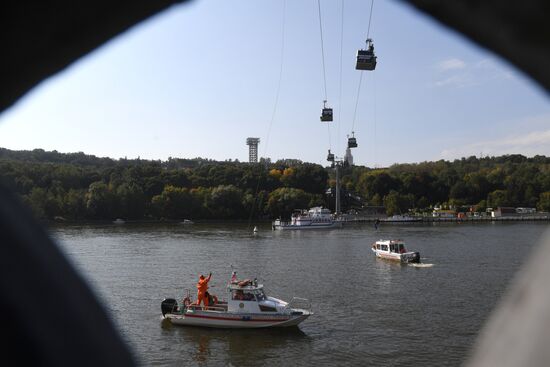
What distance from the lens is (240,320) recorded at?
16219mm

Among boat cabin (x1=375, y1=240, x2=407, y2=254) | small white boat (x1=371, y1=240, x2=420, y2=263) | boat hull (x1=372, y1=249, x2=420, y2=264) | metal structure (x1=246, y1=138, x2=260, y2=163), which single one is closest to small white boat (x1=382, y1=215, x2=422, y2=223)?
small white boat (x1=371, y1=240, x2=420, y2=263)

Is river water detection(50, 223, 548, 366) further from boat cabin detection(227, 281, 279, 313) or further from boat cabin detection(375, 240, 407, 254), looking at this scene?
boat cabin detection(375, 240, 407, 254)

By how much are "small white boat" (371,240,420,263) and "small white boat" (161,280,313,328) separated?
53.0 ft

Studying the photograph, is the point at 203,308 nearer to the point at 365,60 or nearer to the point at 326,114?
the point at 365,60

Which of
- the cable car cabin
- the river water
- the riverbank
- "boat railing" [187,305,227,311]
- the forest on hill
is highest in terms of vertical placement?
the cable car cabin

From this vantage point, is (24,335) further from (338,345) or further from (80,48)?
(338,345)

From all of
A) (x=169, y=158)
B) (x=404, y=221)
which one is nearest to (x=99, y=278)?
(x=404, y=221)

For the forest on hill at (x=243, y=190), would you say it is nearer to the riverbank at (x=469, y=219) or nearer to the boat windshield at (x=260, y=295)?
the riverbank at (x=469, y=219)

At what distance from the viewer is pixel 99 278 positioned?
995 inches

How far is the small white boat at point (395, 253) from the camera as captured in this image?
102 feet

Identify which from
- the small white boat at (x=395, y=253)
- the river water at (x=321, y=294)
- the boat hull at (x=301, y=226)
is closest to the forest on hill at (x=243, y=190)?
the boat hull at (x=301, y=226)

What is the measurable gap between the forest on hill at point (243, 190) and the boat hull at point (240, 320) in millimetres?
52765

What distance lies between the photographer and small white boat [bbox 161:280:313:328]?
16141 mm

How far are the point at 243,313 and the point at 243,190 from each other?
223ft
